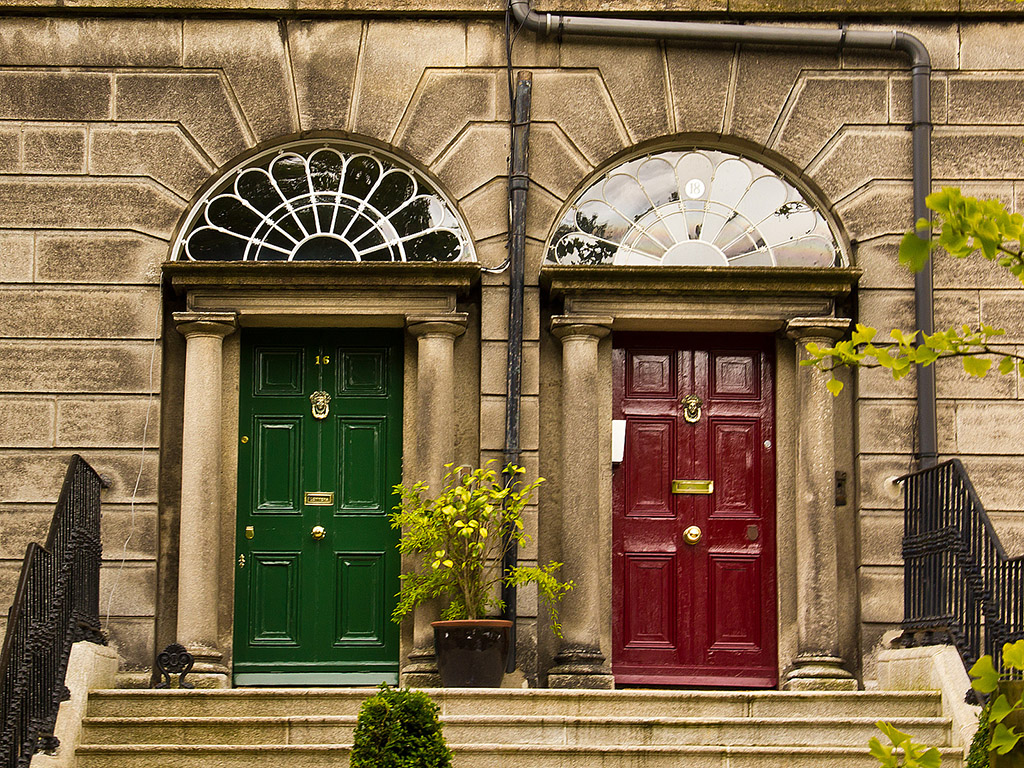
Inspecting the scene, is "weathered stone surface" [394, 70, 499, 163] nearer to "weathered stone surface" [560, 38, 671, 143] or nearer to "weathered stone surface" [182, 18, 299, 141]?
"weathered stone surface" [560, 38, 671, 143]

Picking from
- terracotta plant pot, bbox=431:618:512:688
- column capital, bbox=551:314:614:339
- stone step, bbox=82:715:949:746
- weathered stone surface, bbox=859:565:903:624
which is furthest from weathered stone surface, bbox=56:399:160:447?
weathered stone surface, bbox=859:565:903:624

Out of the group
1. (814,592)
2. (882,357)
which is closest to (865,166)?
(814,592)

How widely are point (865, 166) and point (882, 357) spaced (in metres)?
6.39

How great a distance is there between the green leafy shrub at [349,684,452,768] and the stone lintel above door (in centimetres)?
377

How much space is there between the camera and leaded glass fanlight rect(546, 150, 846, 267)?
31.0 feet

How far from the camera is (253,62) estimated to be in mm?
9500

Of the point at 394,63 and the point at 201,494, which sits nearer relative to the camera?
the point at 201,494

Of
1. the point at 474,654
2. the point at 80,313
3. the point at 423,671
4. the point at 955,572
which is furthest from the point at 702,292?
the point at 80,313

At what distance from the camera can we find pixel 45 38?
9469mm

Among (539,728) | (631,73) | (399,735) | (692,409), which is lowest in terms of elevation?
(539,728)

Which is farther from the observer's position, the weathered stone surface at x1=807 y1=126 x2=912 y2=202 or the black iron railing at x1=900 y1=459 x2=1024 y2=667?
the weathered stone surface at x1=807 y1=126 x2=912 y2=202

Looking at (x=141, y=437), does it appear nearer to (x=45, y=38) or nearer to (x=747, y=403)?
(x=45, y=38)

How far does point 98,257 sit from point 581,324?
3.20 meters

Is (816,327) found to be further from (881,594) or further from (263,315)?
(263,315)
